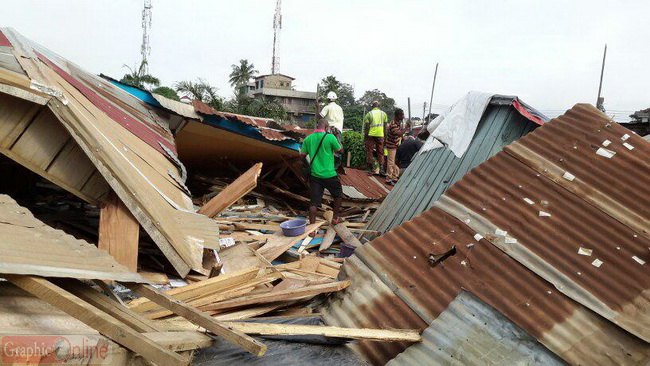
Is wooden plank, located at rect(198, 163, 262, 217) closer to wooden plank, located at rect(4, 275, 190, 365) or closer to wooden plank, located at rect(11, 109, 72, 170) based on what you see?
wooden plank, located at rect(11, 109, 72, 170)

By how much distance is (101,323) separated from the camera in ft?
5.46

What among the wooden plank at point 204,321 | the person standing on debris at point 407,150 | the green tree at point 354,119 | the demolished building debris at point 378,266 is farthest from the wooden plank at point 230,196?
the green tree at point 354,119

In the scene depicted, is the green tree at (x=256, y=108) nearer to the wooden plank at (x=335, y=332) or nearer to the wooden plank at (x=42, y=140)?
the wooden plank at (x=42, y=140)

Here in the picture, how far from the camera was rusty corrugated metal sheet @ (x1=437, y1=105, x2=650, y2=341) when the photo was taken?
2.37m

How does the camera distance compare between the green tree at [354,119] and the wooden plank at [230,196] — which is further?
the green tree at [354,119]

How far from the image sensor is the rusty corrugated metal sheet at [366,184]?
9.72 metres

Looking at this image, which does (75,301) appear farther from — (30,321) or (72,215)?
(72,215)

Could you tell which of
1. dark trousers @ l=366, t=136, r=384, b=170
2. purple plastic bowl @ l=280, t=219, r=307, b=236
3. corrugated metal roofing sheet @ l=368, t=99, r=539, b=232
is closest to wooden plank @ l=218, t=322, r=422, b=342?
corrugated metal roofing sheet @ l=368, t=99, r=539, b=232

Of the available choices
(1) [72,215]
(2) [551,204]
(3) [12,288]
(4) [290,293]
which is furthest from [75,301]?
(1) [72,215]

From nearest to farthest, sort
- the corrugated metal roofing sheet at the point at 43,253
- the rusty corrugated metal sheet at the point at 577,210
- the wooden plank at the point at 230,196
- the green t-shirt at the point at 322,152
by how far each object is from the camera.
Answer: the corrugated metal roofing sheet at the point at 43,253
the rusty corrugated metal sheet at the point at 577,210
the wooden plank at the point at 230,196
the green t-shirt at the point at 322,152

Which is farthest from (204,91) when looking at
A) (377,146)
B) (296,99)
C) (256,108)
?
(296,99)

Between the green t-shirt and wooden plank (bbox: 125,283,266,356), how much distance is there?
4790 millimetres

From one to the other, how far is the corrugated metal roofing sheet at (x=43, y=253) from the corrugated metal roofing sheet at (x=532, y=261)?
1544mm

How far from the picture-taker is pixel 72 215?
5527 millimetres
